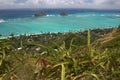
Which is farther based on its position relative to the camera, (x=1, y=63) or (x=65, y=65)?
(x=1, y=63)

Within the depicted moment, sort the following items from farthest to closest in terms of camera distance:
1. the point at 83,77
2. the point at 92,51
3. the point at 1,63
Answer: the point at 1,63, the point at 92,51, the point at 83,77

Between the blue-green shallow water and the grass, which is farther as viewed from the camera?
the blue-green shallow water

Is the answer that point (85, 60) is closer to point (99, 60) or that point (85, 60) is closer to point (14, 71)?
point (99, 60)

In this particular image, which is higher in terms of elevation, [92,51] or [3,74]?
[92,51]

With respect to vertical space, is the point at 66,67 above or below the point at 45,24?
above

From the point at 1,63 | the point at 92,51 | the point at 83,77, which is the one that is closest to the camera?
the point at 83,77

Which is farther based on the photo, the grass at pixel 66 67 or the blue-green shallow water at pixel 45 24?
the blue-green shallow water at pixel 45 24

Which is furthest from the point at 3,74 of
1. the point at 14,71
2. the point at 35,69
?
the point at 35,69

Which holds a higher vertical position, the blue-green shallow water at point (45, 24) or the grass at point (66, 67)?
the grass at point (66, 67)

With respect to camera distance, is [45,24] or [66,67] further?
[45,24]

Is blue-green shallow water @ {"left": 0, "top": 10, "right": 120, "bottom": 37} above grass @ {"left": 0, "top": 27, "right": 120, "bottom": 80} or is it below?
below
